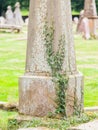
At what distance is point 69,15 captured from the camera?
773 cm

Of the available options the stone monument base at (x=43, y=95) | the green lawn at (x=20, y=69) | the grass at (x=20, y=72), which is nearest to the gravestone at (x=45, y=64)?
the stone monument base at (x=43, y=95)

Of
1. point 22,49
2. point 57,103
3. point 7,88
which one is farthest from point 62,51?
point 22,49

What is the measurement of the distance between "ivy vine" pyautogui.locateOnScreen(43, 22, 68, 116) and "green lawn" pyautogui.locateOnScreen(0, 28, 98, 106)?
1.84 meters

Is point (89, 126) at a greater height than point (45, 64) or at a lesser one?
lesser

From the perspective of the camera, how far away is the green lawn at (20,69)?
1031 centimetres

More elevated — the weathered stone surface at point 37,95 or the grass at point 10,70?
the weathered stone surface at point 37,95

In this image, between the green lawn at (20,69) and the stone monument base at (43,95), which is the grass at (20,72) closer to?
the green lawn at (20,69)

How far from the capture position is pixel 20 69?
14.8m

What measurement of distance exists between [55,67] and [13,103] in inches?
60.2

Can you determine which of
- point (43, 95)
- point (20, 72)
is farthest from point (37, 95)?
point (20, 72)

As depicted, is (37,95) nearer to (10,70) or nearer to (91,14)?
(10,70)

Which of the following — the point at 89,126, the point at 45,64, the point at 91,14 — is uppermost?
the point at 91,14

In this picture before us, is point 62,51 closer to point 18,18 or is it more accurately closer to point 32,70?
point 32,70

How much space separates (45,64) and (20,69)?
23.5 ft
